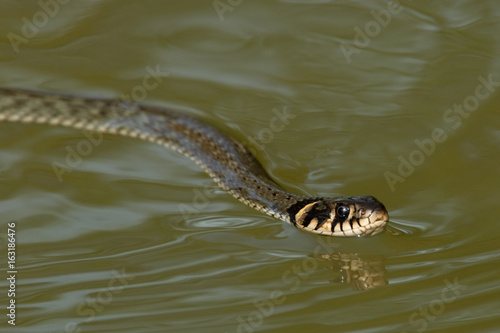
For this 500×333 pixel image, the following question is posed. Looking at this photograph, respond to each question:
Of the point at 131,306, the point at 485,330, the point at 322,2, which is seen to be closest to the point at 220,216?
the point at 131,306

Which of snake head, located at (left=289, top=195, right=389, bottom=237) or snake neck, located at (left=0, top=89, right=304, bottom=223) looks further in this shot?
snake neck, located at (left=0, top=89, right=304, bottom=223)

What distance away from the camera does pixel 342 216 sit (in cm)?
790

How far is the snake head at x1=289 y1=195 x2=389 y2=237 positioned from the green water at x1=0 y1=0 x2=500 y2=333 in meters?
0.16

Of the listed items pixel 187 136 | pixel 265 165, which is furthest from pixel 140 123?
pixel 265 165

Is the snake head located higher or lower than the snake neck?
lower

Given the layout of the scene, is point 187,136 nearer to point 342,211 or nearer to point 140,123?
point 140,123

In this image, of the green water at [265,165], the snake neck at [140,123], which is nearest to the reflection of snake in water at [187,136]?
the snake neck at [140,123]

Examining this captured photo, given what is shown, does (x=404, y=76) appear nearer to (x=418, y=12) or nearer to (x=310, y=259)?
(x=418, y=12)

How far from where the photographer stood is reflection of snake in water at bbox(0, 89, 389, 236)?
27.3ft

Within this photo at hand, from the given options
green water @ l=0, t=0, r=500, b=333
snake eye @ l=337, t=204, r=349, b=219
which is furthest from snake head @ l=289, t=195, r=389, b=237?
green water @ l=0, t=0, r=500, b=333

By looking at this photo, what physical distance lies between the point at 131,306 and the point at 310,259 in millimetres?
1871

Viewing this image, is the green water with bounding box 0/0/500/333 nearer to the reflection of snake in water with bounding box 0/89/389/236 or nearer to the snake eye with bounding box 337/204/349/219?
the reflection of snake in water with bounding box 0/89/389/236

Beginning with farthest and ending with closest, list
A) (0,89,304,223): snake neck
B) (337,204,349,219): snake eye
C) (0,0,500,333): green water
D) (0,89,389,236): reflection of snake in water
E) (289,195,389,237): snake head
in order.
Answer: (0,89,304,223): snake neck < (0,89,389,236): reflection of snake in water < (337,204,349,219): snake eye < (289,195,389,237): snake head < (0,0,500,333): green water

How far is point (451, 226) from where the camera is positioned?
807 cm
